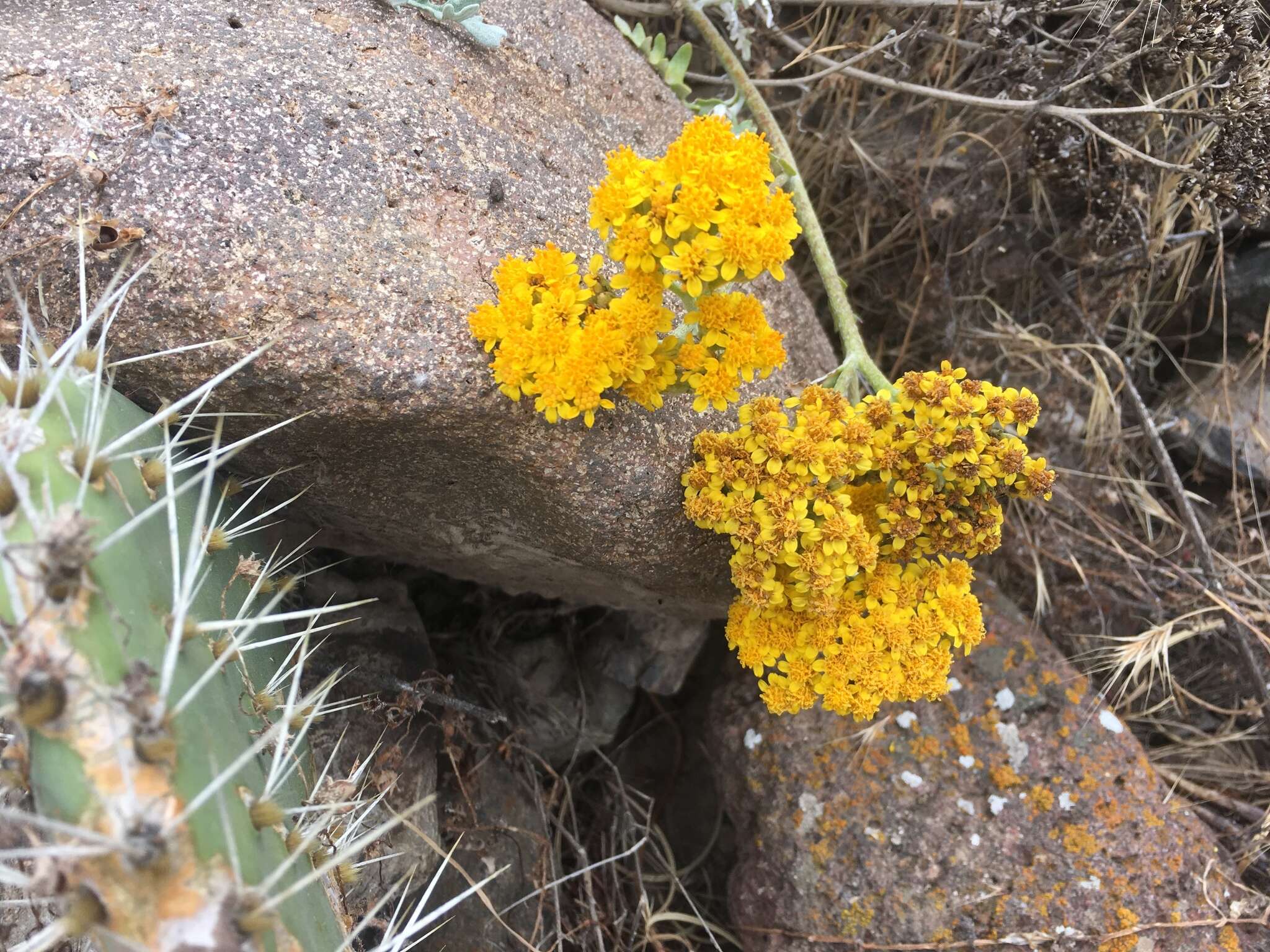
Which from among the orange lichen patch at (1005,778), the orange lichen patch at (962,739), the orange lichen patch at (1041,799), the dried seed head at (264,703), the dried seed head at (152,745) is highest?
the dried seed head at (152,745)

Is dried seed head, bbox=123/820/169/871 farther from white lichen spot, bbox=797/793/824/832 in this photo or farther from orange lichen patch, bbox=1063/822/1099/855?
orange lichen patch, bbox=1063/822/1099/855

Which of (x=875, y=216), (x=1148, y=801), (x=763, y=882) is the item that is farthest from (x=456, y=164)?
(x=1148, y=801)

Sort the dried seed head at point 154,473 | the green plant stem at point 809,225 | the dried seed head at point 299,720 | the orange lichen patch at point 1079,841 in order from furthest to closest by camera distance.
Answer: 1. the orange lichen patch at point 1079,841
2. the green plant stem at point 809,225
3. the dried seed head at point 299,720
4. the dried seed head at point 154,473

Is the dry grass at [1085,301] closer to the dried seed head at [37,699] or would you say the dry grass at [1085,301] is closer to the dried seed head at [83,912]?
the dried seed head at [37,699]

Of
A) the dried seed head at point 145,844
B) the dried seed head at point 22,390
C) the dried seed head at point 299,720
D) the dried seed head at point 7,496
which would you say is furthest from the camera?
the dried seed head at point 299,720

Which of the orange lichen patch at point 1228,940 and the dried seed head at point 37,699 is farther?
the orange lichen patch at point 1228,940

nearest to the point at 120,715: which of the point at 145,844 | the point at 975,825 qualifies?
the point at 145,844

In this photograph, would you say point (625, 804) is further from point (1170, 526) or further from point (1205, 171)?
point (1205, 171)

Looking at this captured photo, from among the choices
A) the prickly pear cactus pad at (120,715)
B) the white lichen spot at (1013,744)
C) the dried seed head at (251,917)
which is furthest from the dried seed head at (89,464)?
the white lichen spot at (1013,744)
